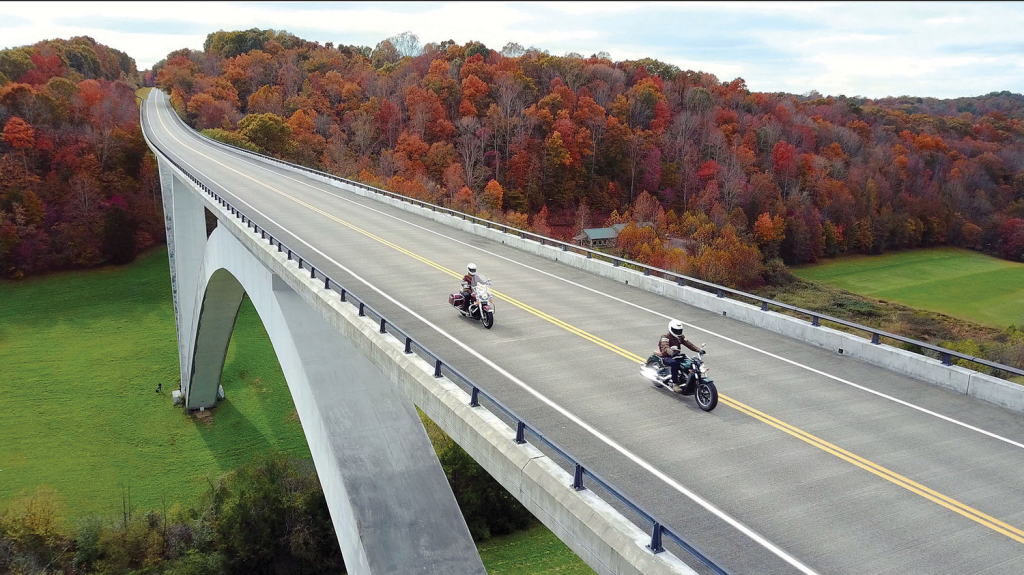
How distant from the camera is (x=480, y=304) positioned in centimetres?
1653

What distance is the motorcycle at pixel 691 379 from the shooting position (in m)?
11.9

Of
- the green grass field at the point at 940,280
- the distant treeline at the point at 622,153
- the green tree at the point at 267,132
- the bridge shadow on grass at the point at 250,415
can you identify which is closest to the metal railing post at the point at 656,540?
the bridge shadow on grass at the point at 250,415

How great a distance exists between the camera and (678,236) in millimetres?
79250

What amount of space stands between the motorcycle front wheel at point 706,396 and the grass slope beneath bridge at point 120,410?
1881cm

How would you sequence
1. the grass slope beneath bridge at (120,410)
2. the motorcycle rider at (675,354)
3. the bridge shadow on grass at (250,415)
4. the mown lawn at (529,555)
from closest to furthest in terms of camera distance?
the motorcycle rider at (675,354)
the mown lawn at (529,555)
the grass slope beneath bridge at (120,410)
the bridge shadow on grass at (250,415)

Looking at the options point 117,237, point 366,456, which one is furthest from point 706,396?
point 117,237

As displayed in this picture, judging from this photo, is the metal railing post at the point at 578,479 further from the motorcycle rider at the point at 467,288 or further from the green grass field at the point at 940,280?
the green grass field at the point at 940,280

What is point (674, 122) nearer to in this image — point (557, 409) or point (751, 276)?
point (751, 276)

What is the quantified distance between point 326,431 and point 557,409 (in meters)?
6.17

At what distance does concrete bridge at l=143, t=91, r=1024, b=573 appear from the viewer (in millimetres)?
8352

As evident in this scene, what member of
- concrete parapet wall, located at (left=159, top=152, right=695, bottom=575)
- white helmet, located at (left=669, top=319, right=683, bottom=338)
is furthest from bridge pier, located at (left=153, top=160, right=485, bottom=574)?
white helmet, located at (left=669, top=319, right=683, bottom=338)

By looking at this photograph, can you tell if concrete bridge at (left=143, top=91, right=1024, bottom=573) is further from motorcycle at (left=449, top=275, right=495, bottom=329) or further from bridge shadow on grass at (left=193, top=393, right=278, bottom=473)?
bridge shadow on grass at (left=193, top=393, right=278, bottom=473)

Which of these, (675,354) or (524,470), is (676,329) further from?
(524,470)

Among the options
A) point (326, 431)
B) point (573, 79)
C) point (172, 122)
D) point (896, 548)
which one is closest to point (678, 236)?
point (573, 79)
